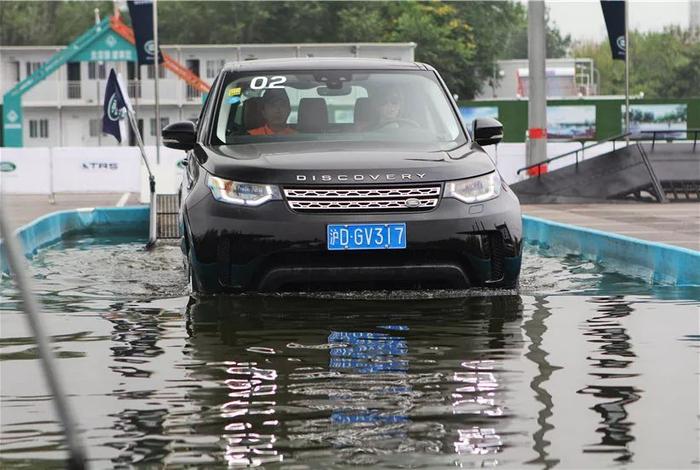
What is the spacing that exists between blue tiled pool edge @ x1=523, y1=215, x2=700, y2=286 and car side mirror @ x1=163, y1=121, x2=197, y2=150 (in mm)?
3579

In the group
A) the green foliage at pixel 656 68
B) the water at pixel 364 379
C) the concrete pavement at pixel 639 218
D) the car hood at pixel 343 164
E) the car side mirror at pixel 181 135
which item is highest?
the green foliage at pixel 656 68

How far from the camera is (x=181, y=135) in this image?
9359 mm

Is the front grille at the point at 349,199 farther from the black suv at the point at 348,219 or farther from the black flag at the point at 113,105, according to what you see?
the black flag at the point at 113,105

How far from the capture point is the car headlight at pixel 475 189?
813 centimetres

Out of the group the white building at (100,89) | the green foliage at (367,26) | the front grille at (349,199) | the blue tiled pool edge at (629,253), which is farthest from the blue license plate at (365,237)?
the green foliage at (367,26)

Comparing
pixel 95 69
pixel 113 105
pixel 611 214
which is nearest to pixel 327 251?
pixel 113 105

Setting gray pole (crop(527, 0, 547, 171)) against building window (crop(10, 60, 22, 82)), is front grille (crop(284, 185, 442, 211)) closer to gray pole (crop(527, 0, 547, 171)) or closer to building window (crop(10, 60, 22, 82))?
gray pole (crop(527, 0, 547, 171))

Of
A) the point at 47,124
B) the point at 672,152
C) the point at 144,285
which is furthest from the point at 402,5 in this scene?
the point at 144,285

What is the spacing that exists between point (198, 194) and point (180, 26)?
7971 cm

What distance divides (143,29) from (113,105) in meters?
14.2

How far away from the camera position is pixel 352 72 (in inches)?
384

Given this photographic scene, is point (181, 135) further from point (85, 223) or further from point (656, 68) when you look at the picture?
point (656, 68)

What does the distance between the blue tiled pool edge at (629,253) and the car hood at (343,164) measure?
94.5 inches

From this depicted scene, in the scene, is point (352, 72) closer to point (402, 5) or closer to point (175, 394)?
point (175, 394)
